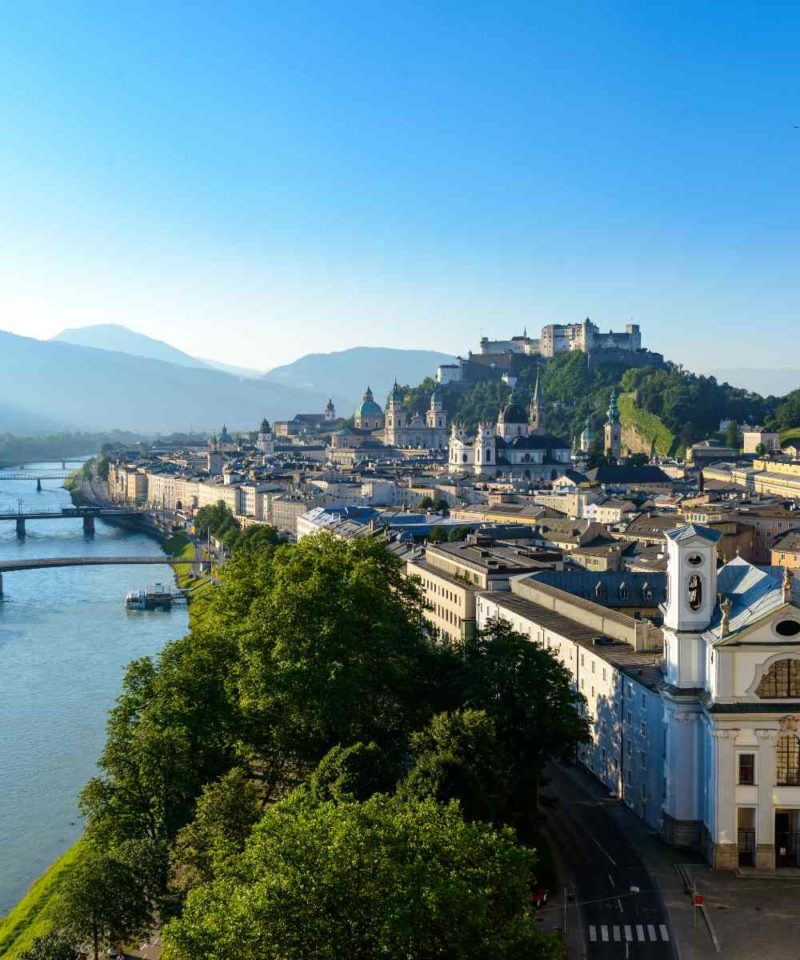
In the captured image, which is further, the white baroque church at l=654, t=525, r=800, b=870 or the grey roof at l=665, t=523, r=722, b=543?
the grey roof at l=665, t=523, r=722, b=543

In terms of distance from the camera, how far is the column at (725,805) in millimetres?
21297

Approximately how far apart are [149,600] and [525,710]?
127ft

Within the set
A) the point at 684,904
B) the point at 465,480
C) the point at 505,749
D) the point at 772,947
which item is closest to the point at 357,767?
the point at 505,749

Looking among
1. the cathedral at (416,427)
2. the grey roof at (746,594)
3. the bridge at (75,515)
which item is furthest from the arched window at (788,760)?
the cathedral at (416,427)

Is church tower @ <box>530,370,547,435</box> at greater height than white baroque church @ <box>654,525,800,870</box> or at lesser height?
greater

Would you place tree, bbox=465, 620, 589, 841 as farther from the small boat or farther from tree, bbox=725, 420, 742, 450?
tree, bbox=725, 420, 742, 450

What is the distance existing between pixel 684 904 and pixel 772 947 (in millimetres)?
1788

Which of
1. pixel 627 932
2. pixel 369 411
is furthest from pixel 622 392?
pixel 627 932

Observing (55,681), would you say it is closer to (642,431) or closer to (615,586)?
(615,586)

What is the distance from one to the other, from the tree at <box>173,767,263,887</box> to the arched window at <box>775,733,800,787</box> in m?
8.62

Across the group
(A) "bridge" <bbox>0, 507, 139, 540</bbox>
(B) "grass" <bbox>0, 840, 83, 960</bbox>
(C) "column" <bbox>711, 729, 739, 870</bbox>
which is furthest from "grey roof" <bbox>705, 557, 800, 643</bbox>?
(A) "bridge" <bbox>0, 507, 139, 540</bbox>

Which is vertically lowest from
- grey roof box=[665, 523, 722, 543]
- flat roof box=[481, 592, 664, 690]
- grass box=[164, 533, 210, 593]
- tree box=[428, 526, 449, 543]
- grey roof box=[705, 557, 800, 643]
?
grass box=[164, 533, 210, 593]

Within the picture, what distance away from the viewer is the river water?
2855cm

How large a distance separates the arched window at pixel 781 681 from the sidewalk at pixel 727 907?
9.55ft
